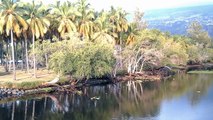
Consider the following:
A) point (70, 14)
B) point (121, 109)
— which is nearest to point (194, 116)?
point (121, 109)

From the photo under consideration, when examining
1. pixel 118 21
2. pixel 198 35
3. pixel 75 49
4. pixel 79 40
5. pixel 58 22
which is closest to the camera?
pixel 75 49

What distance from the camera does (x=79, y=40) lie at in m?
85.0

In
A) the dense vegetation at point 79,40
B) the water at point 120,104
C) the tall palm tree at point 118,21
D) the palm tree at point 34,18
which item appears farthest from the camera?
the tall palm tree at point 118,21

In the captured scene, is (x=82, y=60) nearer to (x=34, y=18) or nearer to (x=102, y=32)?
(x=34, y=18)

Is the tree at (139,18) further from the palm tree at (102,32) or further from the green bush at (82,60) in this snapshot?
the green bush at (82,60)

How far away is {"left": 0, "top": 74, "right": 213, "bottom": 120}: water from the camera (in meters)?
55.6

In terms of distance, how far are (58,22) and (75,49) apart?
19.5 m

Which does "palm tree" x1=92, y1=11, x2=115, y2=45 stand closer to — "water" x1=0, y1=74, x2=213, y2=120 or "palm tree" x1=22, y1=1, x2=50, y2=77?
"water" x1=0, y1=74, x2=213, y2=120

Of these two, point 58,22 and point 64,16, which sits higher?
point 64,16

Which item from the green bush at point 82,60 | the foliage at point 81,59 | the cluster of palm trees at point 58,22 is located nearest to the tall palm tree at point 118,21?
the cluster of palm trees at point 58,22

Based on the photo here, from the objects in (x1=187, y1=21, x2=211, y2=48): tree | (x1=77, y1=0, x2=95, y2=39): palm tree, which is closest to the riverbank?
(x1=77, y1=0, x2=95, y2=39): palm tree

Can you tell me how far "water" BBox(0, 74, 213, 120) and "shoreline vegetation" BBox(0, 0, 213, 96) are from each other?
499 centimetres

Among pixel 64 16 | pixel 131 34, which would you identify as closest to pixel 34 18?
pixel 64 16

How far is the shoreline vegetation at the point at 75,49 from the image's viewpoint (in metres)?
78.5
